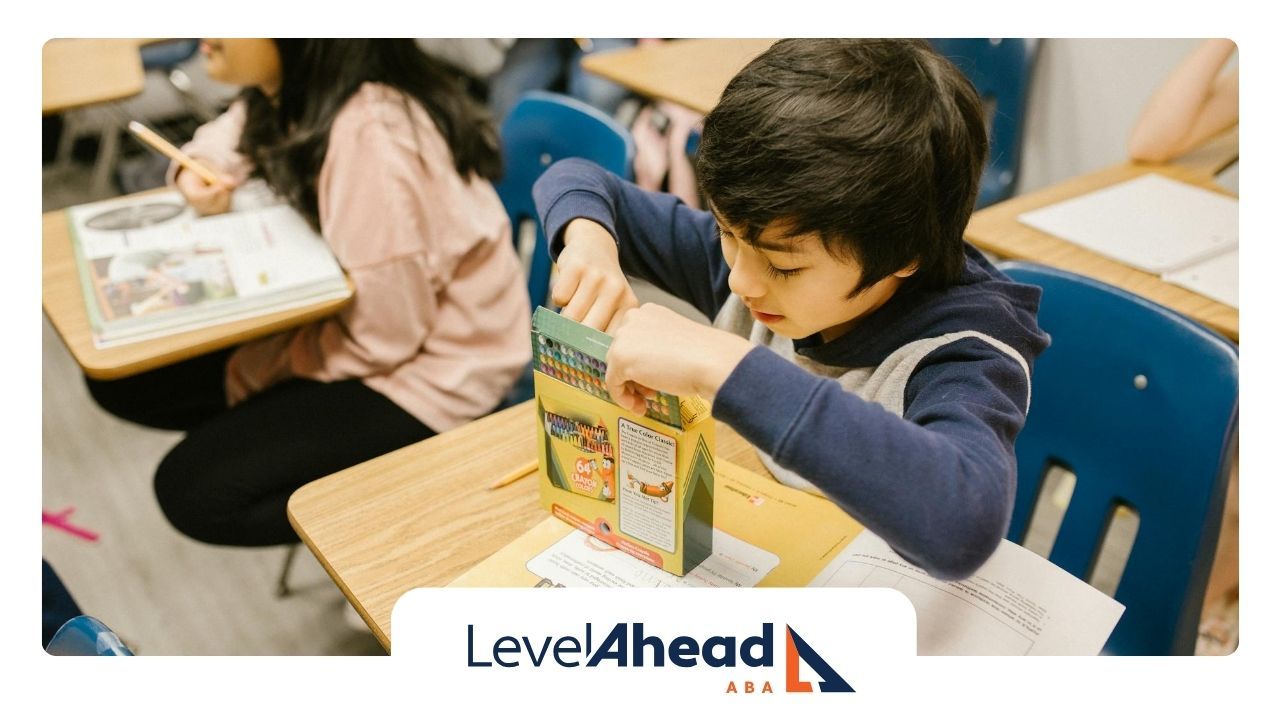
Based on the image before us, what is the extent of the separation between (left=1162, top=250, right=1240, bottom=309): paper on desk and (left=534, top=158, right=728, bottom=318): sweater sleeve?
0.72m

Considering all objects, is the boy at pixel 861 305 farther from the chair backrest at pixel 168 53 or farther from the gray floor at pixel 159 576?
the chair backrest at pixel 168 53

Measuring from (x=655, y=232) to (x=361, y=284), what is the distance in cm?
46

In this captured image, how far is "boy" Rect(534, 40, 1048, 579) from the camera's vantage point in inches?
25.2

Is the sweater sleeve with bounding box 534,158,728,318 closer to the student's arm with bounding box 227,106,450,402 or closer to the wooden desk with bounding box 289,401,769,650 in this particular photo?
the wooden desk with bounding box 289,401,769,650

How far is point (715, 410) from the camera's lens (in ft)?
2.16

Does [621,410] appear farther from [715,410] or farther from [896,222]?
[896,222]

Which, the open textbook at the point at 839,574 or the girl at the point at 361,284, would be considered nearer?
the open textbook at the point at 839,574

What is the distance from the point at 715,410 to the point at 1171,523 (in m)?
0.62

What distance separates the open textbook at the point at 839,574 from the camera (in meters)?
0.77

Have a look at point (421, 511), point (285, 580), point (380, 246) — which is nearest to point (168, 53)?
point (285, 580)

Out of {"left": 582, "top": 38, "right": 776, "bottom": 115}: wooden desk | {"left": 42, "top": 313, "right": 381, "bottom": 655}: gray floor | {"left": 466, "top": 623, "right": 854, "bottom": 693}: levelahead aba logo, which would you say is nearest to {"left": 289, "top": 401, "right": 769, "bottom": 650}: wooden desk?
{"left": 466, "top": 623, "right": 854, "bottom": 693}: levelahead aba logo

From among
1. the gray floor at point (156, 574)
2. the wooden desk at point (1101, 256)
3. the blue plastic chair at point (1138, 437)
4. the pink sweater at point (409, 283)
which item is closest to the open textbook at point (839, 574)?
the blue plastic chair at point (1138, 437)

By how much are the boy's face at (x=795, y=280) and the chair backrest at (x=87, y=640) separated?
542mm
